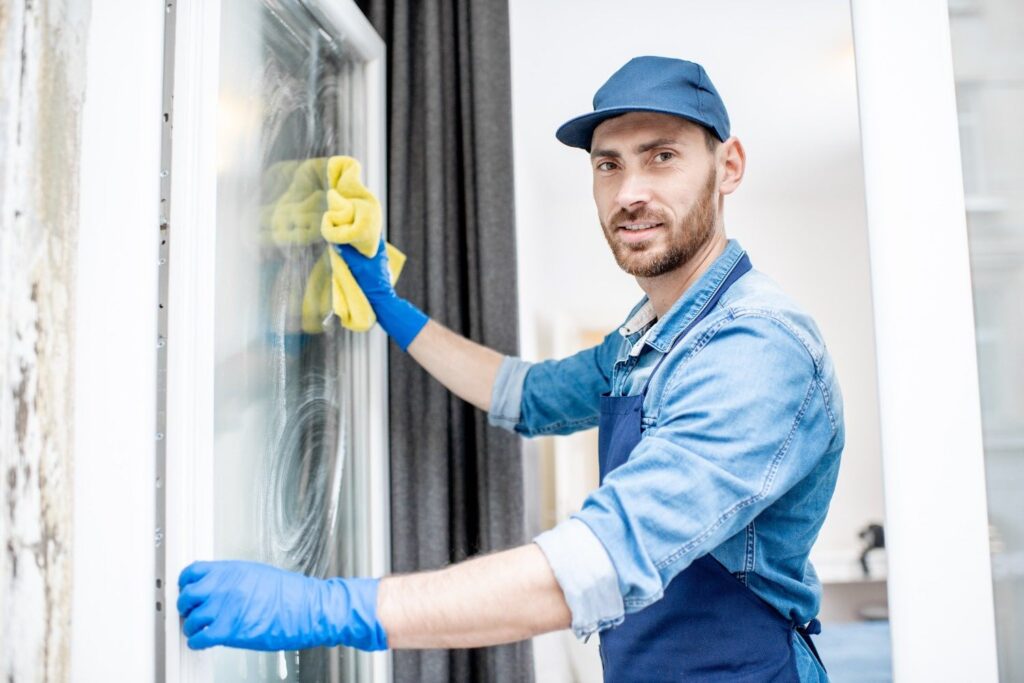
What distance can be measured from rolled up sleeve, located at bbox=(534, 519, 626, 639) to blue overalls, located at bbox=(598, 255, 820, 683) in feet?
0.85

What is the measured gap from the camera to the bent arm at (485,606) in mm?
772

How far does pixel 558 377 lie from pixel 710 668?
1.90ft

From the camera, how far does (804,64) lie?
275cm

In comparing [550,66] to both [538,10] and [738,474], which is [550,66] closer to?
[538,10]

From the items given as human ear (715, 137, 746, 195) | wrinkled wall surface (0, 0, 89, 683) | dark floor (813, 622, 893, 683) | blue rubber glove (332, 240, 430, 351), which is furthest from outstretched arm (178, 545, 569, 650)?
dark floor (813, 622, 893, 683)

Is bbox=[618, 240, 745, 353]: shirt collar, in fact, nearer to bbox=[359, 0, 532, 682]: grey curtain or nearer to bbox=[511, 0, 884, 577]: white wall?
bbox=[359, 0, 532, 682]: grey curtain

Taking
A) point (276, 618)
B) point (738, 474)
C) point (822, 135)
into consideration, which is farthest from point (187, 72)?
point (822, 135)

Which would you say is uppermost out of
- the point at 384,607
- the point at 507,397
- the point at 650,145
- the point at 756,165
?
the point at 756,165

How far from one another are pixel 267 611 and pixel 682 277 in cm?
80

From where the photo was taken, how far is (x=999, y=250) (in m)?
0.84

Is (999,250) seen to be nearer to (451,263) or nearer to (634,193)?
(634,193)

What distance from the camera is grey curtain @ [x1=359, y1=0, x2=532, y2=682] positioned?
4.80 feet

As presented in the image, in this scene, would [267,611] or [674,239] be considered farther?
[674,239]

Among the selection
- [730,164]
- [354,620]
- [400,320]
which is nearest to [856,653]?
[730,164]
